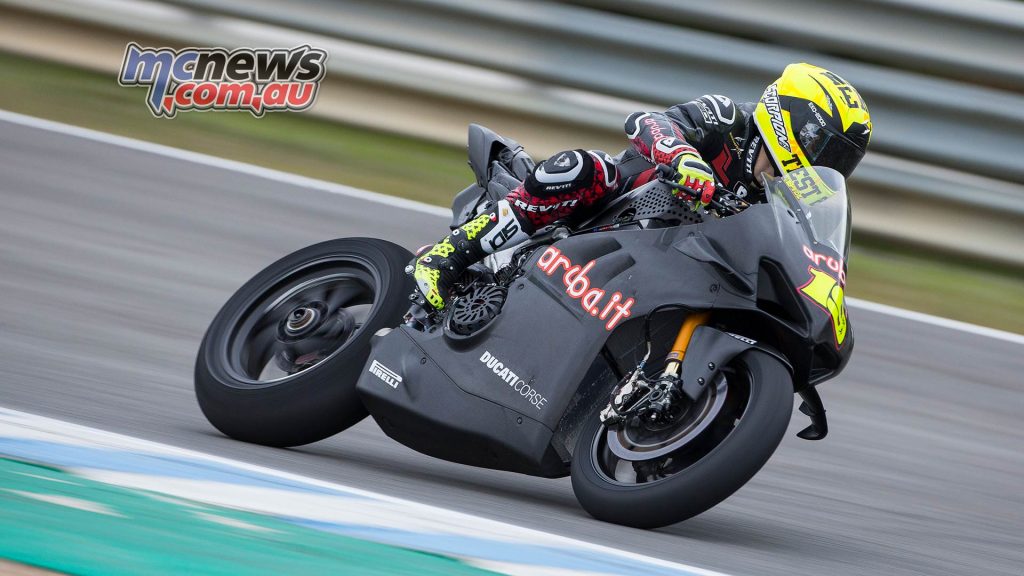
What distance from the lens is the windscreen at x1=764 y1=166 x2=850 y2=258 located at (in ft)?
13.7

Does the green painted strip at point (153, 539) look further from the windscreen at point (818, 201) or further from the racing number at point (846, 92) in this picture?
the racing number at point (846, 92)

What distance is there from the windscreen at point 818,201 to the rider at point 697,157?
75 millimetres

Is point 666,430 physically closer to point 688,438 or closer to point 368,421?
point 688,438

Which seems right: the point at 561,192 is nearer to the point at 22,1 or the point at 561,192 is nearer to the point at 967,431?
the point at 967,431

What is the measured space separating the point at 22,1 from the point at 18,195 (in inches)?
89.5

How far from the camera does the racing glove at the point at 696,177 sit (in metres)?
4.09

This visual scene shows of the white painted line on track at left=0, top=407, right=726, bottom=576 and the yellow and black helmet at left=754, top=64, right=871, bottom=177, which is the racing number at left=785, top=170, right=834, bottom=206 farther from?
the white painted line on track at left=0, top=407, right=726, bottom=576

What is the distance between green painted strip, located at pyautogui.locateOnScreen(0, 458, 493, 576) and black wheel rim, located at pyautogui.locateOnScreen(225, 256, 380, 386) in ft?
4.23

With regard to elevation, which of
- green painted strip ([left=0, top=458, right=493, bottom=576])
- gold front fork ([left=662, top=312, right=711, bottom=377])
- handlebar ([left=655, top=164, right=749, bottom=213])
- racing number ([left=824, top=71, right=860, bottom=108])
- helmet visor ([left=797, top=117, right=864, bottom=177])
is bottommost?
green painted strip ([left=0, top=458, right=493, bottom=576])

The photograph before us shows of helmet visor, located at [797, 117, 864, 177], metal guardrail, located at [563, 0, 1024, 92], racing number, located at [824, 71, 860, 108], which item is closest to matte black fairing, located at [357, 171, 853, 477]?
helmet visor, located at [797, 117, 864, 177]

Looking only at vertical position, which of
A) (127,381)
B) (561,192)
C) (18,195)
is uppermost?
(561,192)

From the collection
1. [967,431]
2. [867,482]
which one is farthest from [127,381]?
[967,431]

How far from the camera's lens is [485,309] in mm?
4559

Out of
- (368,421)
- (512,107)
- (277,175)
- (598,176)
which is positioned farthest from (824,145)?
(277,175)
